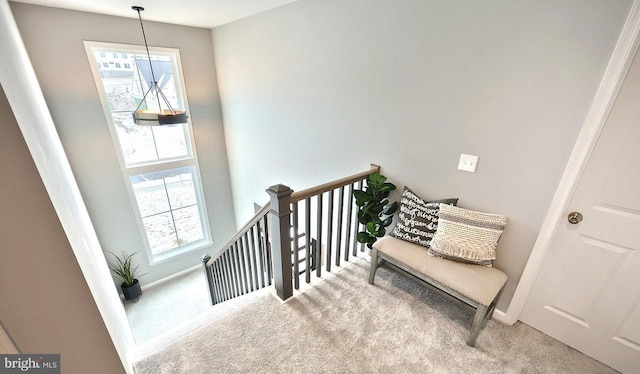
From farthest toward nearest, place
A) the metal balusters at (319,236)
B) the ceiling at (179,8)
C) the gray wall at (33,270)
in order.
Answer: the ceiling at (179,8), the metal balusters at (319,236), the gray wall at (33,270)

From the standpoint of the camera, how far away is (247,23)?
3.12 m

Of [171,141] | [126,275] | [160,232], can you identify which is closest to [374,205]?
[171,141]

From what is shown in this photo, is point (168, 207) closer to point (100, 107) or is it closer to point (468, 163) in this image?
point (100, 107)

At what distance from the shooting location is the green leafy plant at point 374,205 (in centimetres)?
210

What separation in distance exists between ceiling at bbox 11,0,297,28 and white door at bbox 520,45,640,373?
8.85ft

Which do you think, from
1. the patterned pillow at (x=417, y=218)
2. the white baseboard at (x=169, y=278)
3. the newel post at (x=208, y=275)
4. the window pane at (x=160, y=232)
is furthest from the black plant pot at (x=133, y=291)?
the patterned pillow at (x=417, y=218)

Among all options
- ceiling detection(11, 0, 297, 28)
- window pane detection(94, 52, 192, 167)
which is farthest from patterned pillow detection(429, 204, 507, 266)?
window pane detection(94, 52, 192, 167)

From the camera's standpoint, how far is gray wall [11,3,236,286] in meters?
2.98

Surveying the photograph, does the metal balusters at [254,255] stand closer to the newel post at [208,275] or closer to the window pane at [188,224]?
the newel post at [208,275]

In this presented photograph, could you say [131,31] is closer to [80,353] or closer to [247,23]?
[247,23]

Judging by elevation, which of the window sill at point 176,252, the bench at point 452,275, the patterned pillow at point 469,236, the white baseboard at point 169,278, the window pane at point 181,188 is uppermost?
the patterned pillow at point 469,236

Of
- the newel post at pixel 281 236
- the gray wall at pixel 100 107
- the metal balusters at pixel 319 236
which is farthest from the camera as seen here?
the gray wall at pixel 100 107

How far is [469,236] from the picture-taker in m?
1.70

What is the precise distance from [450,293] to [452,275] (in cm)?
12
